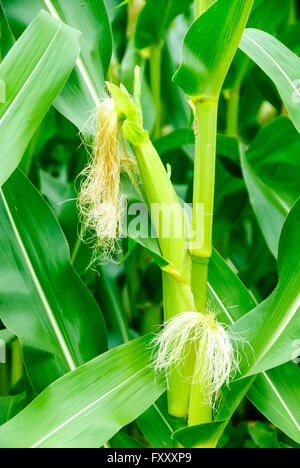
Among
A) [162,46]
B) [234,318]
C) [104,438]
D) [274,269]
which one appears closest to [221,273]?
[234,318]

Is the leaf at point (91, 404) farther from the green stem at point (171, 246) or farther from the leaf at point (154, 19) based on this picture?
the leaf at point (154, 19)

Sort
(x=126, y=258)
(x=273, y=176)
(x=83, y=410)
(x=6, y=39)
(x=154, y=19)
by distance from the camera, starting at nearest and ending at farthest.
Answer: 1. (x=83, y=410)
2. (x=126, y=258)
3. (x=6, y=39)
4. (x=154, y=19)
5. (x=273, y=176)

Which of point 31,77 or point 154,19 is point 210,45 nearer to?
point 31,77

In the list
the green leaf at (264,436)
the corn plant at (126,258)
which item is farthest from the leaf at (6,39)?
the green leaf at (264,436)

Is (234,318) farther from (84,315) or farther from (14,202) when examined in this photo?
(14,202)

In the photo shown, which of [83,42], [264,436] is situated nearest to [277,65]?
[83,42]

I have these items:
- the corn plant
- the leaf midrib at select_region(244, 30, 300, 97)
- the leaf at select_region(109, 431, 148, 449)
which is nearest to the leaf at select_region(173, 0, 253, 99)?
the corn plant

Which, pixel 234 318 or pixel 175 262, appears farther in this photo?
pixel 234 318
